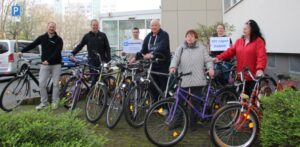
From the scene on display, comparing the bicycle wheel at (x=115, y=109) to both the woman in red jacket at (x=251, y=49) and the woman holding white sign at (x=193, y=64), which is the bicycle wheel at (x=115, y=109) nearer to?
the woman holding white sign at (x=193, y=64)

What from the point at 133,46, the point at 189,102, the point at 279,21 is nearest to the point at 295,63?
the point at 279,21

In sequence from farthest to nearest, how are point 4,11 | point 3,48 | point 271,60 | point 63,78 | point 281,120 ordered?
point 4,11 < point 3,48 < point 271,60 < point 63,78 < point 281,120

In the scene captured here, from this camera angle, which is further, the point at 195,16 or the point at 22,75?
the point at 195,16

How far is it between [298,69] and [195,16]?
39.6ft

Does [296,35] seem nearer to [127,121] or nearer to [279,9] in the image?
[279,9]

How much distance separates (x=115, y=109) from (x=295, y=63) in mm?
3430

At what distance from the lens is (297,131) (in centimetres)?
460

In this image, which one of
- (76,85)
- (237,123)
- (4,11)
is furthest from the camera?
(4,11)

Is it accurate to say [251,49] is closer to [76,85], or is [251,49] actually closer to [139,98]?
[139,98]

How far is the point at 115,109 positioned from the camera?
7219 mm

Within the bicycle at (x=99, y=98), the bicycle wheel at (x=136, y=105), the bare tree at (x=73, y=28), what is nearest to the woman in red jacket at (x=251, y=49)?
the bicycle wheel at (x=136, y=105)

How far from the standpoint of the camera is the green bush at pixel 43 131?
3.18 meters

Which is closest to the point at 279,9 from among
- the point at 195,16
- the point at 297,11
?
the point at 297,11

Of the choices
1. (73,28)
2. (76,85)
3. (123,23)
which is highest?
(73,28)
